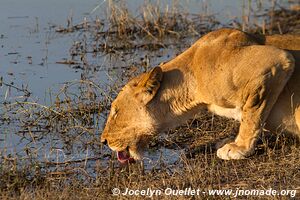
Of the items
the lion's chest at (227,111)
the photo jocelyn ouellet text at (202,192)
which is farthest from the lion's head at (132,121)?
the photo jocelyn ouellet text at (202,192)

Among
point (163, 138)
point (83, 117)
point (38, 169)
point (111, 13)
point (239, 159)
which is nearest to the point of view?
point (38, 169)

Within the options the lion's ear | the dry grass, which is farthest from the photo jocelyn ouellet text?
the lion's ear

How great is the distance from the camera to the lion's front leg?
270 inches

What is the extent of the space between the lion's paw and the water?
1.42 feet

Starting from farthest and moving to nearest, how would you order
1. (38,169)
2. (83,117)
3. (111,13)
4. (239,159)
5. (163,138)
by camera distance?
(111,13), (83,117), (163,138), (239,159), (38,169)

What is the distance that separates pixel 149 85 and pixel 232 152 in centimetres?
85

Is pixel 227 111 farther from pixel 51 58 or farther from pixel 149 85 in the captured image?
pixel 51 58

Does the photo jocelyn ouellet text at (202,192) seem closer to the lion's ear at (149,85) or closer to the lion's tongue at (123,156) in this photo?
the lion's tongue at (123,156)

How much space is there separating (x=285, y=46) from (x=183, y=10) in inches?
212

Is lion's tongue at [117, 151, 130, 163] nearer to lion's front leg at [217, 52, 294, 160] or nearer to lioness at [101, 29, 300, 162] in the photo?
lioness at [101, 29, 300, 162]

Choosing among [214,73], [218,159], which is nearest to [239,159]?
[218,159]

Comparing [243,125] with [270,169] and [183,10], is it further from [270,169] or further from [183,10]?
[183,10]

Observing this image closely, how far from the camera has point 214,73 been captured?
6.89 m

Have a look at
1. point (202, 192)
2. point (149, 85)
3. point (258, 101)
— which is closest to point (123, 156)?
point (149, 85)
